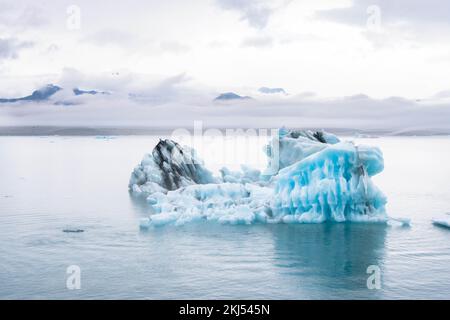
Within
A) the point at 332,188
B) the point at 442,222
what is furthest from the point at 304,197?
the point at 442,222

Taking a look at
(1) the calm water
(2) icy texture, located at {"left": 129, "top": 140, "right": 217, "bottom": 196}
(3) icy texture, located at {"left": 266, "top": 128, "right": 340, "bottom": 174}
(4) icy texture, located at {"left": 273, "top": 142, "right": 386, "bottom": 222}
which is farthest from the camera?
(2) icy texture, located at {"left": 129, "top": 140, "right": 217, "bottom": 196}

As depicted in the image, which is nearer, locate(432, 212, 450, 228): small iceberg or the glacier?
the glacier

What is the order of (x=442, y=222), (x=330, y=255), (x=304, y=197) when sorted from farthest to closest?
(x=442, y=222), (x=304, y=197), (x=330, y=255)

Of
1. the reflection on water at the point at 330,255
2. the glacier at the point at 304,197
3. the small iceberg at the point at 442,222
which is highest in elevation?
the glacier at the point at 304,197

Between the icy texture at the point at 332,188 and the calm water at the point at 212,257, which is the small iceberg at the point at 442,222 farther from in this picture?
the icy texture at the point at 332,188

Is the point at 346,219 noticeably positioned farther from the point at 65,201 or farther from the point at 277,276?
the point at 65,201

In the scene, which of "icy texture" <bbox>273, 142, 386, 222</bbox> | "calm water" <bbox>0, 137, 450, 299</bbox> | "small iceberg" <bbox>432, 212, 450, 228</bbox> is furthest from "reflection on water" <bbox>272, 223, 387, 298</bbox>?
"small iceberg" <bbox>432, 212, 450, 228</bbox>

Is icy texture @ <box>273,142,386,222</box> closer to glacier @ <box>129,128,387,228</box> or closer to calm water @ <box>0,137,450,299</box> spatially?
glacier @ <box>129,128,387,228</box>

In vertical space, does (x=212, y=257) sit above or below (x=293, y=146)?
below

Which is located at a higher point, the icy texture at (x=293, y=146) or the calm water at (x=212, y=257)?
the icy texture at (x=293, y=146)

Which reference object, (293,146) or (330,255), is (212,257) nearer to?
(330,255)

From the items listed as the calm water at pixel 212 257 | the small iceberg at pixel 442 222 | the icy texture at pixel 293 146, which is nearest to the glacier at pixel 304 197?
the calm water at pixel 212 257
